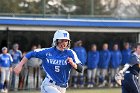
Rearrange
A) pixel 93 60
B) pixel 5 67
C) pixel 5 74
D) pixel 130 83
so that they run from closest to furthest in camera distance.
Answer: pixel 130 83 → pixel 5 67 → pixel 5 74 → pixel 93 60

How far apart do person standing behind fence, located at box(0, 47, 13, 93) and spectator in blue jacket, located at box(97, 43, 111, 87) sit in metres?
4.15

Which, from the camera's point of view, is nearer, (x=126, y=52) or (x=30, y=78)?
(x=30, y=78)

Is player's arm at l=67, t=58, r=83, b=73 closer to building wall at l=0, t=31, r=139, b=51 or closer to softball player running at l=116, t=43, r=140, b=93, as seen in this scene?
softball player running at l=116, t=43, r=140, b=93

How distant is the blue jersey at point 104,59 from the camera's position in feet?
67.0

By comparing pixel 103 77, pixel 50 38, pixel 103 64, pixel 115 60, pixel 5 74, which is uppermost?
pixel 50 38

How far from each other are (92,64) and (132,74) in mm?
8936

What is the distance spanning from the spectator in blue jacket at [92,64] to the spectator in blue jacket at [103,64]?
1.07 ft

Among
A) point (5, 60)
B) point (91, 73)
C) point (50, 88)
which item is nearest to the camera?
point (50, 88)

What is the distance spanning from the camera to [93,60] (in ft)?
66.2

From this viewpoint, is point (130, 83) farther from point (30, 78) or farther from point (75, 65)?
point (30, 78)

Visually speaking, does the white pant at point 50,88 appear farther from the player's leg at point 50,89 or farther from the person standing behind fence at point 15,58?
the person standing behind fence at point 15,58

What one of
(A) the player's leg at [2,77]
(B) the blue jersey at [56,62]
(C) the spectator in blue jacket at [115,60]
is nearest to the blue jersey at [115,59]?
(C) the spectator in blue jacket at [115,60]

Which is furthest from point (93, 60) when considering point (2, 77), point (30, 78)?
point (2, 77)

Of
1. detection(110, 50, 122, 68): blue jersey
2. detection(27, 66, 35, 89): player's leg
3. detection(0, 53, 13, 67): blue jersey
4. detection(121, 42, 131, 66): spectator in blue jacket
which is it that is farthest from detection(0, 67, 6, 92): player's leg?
detection(121, 42, 131, 66): spectator in blue jacket
